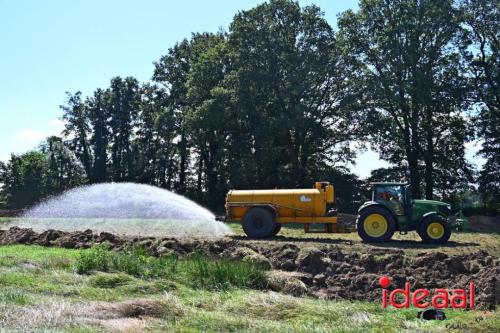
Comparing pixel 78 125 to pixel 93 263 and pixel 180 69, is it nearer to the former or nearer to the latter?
pixel 180 69

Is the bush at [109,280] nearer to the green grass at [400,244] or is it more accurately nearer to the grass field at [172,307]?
the grass field at [172,307]

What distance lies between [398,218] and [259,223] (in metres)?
4.89

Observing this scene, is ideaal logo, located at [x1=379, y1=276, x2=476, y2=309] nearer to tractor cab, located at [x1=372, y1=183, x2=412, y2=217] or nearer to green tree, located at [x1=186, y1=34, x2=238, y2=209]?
tractor cab, located at [x1=372, y1=183, x2=412, y2=217]

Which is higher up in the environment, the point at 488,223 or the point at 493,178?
the point at 493,178

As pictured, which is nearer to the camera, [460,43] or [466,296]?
[466,296]

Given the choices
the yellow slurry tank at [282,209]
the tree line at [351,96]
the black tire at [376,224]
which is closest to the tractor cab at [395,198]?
the black tire at [376,224]

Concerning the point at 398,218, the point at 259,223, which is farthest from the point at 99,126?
the point at 398,218

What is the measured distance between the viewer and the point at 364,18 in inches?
1686

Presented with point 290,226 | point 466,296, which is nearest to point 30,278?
point 466,296

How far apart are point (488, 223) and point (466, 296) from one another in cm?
2623

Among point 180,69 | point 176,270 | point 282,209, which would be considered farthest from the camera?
point 180,69

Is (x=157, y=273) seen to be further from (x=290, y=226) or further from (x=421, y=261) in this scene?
(x=290, y=226)

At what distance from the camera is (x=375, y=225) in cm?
1931

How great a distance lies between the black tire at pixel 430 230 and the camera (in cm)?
1889
